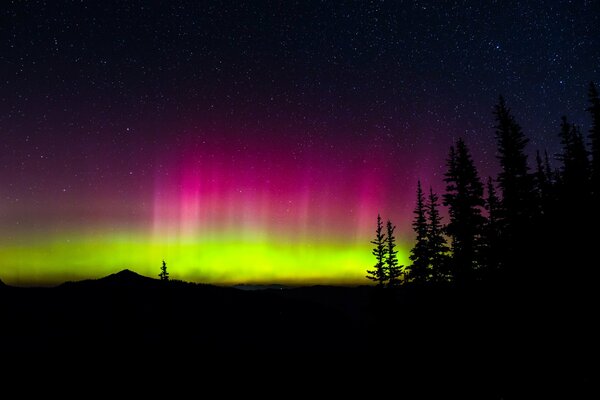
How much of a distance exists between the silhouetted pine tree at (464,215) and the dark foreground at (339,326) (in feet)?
6.11

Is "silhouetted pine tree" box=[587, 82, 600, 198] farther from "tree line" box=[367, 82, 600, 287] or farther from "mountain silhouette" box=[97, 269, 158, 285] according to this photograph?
"mountain silhouette" box=[97, 269, 158, 285]

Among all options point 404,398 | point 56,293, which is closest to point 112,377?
point 404,398

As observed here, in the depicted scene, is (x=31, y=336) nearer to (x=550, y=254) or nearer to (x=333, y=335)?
(x=333, y=335)

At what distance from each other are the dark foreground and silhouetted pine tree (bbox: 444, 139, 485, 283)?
186 centimetres

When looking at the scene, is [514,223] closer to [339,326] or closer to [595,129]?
[595,129]

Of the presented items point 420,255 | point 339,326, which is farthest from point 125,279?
point 420,255

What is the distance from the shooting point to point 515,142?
26484 millimetres

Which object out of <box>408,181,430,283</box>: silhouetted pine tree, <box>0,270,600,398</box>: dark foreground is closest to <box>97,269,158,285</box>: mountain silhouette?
<box>0,270,600,398</box>: dark foreground

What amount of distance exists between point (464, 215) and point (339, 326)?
117 m

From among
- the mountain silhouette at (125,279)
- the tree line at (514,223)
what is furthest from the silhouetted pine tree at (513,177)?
the mountain silhouette at (125,279)

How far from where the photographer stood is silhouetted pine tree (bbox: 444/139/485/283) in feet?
87.0

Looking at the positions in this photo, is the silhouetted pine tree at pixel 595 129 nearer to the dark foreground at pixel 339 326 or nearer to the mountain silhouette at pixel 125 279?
the dark foreground at pixel 339 326

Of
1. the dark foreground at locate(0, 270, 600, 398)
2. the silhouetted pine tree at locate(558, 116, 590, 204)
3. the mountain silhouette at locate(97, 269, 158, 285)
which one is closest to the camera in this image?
the dark foreground at locate(0, 270, 600, 398)

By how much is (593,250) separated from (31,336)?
4542 inches
